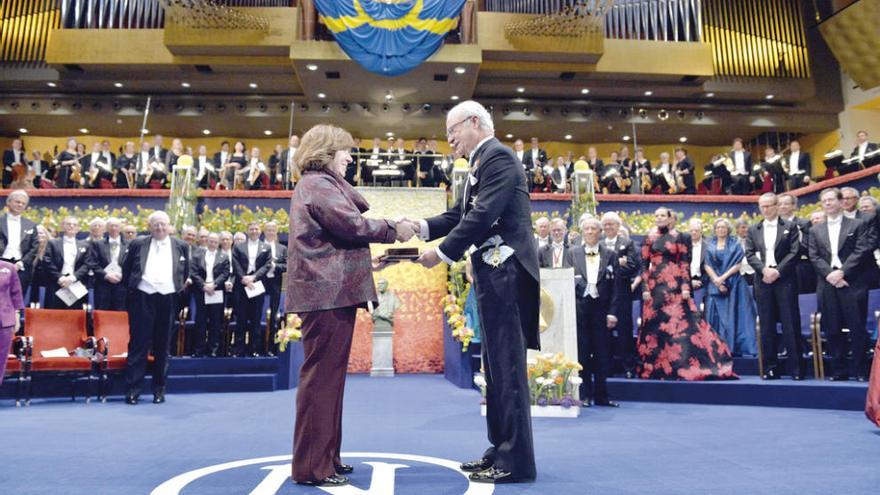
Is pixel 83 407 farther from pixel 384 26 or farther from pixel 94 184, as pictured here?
pixel 384 26

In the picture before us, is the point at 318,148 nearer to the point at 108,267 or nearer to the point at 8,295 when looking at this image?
the point at 8,295

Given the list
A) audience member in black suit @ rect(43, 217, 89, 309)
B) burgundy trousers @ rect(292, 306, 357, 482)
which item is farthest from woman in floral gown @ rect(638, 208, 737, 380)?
audience member in black suit @ rect(43, 217, 89, 309)

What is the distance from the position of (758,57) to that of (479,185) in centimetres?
1577

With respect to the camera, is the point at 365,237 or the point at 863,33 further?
the point at 863,33

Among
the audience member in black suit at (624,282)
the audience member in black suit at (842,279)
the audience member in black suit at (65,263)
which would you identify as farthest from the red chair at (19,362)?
the audience member in black suit at (842,279)

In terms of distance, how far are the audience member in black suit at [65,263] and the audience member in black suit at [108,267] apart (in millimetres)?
95

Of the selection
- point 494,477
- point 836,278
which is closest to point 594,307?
point 836,278

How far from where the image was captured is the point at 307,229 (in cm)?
250

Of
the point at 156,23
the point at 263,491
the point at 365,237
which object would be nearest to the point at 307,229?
the point at 365,237

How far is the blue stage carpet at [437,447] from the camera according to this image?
2.35 meters

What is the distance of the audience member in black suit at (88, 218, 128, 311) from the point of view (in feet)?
21.8

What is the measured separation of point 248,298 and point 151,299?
1.59 metres

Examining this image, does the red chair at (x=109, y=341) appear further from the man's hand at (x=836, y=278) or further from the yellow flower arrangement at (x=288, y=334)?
the man's hand at (x=836, y=278)

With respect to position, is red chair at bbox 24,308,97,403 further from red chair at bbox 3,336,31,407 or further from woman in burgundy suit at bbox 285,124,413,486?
woman in burgundy suit at bbox 285,124,413,486
